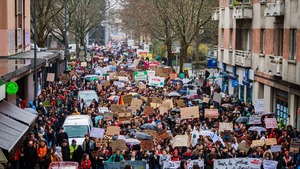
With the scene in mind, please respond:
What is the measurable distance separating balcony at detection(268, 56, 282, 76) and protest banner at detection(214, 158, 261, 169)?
13189 mm

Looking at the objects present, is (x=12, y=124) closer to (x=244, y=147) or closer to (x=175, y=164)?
(x=175, y=164)

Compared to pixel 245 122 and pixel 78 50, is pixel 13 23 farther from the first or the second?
pixel 78 50

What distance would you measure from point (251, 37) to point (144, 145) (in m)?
20.3

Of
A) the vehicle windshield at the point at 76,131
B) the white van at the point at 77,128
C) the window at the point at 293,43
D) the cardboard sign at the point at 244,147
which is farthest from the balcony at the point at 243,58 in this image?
the cardboard sign at the point at 244,147

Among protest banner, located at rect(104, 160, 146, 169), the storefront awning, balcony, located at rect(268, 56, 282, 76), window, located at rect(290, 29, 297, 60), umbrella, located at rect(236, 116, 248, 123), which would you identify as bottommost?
protest banner, located at rect(104, 160, 146, 169)

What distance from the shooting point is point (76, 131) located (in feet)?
81.5

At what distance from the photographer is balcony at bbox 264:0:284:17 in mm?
31772

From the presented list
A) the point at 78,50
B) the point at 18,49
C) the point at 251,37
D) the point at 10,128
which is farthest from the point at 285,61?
the point at 78,50

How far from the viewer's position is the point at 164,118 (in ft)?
93.6

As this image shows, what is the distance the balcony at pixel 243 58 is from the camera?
3975cm

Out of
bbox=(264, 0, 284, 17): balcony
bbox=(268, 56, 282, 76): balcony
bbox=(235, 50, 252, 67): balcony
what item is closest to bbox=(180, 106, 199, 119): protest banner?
bbox=(268, 56, 282, 76): balcony

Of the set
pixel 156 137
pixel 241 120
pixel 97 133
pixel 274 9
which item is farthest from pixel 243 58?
pixel 97 133

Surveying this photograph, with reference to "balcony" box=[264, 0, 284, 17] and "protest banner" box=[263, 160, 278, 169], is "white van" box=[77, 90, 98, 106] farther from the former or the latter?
"protest banner" box=[263, 160, 278, 169]

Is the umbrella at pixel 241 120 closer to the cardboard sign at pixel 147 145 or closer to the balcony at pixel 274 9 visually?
the balcony at pixel 274 9
